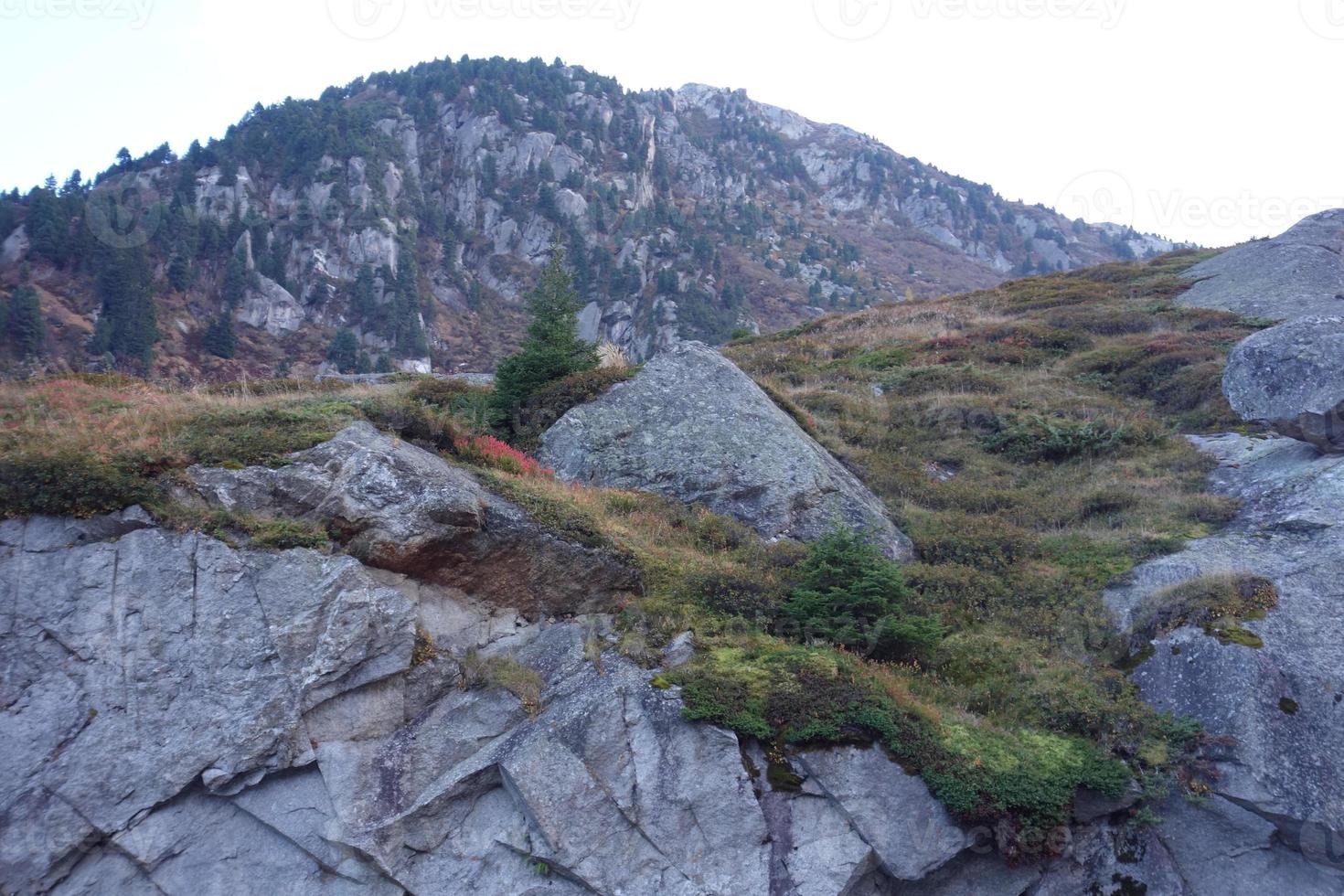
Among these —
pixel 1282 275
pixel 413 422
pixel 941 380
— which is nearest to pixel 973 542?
pixel 413 422

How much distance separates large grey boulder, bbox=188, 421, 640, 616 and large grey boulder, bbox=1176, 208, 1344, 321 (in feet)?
74.7

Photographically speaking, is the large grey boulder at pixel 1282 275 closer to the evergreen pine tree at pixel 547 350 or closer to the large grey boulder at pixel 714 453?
the large grey boulder at pixel 714 453

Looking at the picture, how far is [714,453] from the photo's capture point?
1480 centimetres

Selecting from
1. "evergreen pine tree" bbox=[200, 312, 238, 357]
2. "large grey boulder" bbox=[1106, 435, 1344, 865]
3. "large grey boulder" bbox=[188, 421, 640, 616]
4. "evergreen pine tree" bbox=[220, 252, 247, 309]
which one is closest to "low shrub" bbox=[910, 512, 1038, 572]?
"large grey boulder" bbox=[1106, 435, 1344, 865]

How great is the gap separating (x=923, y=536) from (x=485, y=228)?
286 ft

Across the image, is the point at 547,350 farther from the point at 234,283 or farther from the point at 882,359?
the point at 234,283

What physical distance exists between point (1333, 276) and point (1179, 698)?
24730 mm

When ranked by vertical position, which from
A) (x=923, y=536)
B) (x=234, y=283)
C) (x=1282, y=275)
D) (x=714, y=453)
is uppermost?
(x=1282, y=275)

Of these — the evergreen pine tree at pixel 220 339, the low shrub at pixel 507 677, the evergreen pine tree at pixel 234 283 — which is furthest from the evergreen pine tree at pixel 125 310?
the low shrub at pixel 507 677

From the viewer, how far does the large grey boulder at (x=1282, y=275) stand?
79.6ft

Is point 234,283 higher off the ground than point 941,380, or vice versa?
point 234,283

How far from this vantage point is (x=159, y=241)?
6334 cm

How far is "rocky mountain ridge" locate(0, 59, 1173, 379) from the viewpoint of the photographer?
198 feet

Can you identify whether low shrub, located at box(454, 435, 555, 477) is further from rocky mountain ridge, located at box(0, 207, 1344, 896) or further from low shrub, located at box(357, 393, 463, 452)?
rocky mountain ridge, located at box(0, 207, 1344, 896)
